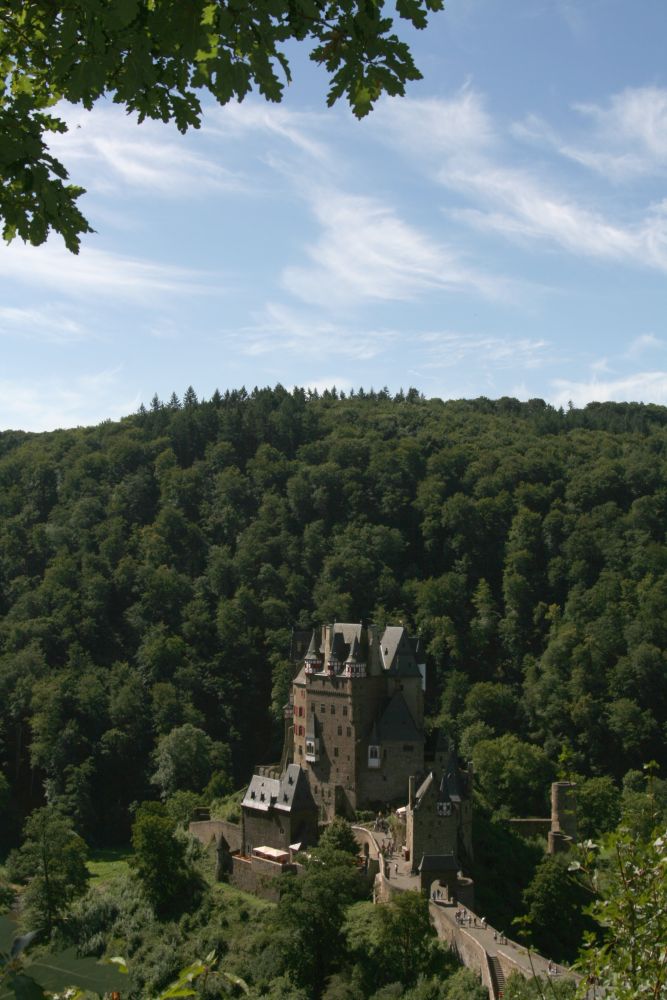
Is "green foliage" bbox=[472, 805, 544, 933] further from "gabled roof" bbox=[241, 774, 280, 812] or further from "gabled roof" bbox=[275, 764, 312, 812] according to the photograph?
"gabled roof" bbox=[241, 774, 280, 812]

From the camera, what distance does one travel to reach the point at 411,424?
162 metres

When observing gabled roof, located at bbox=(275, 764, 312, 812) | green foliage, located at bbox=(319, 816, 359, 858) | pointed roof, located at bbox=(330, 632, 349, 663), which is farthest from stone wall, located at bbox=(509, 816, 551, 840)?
pointed roof, located at bbox=(330, 632, 349, 663)

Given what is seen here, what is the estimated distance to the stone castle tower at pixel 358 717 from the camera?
52.2m

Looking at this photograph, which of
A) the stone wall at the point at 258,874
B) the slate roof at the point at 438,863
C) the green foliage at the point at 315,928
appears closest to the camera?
the green foliage at the point at 315,928

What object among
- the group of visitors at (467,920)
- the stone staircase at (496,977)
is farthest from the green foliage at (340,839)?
the stone staircase at (496,977)

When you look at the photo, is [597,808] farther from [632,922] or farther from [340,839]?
[632,922]

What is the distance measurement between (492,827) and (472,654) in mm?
51452

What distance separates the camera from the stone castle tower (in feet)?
171

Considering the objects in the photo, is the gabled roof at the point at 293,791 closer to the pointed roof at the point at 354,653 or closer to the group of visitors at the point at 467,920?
the pointed roof at the point at 354,653

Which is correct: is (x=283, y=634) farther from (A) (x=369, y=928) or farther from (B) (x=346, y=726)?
(A) (x=369, y=928)

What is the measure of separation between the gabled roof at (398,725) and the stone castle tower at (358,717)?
5 centimetres

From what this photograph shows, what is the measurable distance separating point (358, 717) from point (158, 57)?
47705 mm

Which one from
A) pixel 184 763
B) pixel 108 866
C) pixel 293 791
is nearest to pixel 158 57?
pixel 293 791

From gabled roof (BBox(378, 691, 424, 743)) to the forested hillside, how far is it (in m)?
20.8
